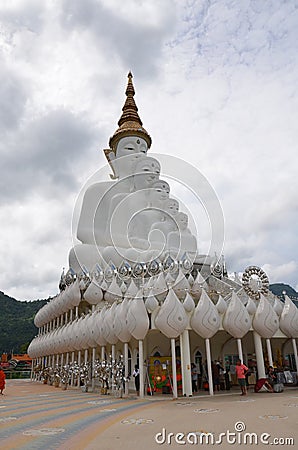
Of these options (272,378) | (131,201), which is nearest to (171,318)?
(272,378)

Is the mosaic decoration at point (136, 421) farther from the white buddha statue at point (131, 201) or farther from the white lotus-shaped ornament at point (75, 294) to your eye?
the white buddha statue at point (131, 201)

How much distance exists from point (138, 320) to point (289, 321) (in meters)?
6.92

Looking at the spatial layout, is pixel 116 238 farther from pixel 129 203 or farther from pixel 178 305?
pixel 178 305

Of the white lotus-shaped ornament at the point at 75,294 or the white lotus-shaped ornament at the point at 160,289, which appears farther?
the white lotus-shaped ornament at the point at 75,294

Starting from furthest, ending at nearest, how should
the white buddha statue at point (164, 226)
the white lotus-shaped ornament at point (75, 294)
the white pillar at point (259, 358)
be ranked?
the white buddha statue at point (164, 226)
the white lotus-shaped ornament at point (75, 294)
the white pillar at point (259, 358)

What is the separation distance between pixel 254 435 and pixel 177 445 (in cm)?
148

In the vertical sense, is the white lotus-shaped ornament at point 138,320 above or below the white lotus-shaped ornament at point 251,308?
below

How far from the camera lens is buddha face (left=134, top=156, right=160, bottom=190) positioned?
30750 millimetres

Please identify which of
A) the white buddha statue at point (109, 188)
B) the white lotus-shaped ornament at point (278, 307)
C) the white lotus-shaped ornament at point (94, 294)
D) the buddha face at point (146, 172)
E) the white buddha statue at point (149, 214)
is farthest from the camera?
the buddha face at point (146, 172)

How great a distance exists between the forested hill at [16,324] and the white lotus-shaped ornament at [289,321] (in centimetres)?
4425

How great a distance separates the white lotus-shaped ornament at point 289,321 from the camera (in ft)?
54.8

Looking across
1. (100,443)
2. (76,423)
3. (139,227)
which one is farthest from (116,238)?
(100,443)

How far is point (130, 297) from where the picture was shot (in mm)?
15719

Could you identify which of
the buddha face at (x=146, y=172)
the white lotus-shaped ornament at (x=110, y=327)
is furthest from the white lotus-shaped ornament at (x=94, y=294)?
the buddha face at (x=146, y=172)
